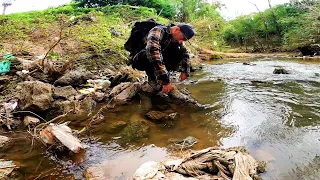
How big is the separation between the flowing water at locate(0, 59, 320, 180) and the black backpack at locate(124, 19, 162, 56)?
1012mm

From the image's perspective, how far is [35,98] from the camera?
3.80m

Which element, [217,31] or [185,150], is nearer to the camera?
[185,150]

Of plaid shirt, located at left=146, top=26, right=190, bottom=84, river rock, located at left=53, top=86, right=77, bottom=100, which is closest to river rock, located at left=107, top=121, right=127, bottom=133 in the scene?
plaid shirt, located at left=146, top=26, right=190, bottom=84

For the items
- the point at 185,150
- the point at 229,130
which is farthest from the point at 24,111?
the point at 229,130

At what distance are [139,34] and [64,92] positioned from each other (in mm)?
1653

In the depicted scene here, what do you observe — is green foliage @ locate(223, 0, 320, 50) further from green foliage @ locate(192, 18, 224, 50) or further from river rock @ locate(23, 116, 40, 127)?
river rock @ locate(23, 116, 40, 127)

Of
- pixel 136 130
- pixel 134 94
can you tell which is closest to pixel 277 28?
pixel 134 94

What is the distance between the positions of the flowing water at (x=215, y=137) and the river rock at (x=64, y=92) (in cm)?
89

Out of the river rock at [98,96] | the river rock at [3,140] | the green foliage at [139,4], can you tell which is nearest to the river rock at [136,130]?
the river rock at [98,96]

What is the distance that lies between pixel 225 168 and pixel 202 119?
1.46 m

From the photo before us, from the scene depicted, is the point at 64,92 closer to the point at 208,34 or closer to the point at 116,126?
the point at 116,126

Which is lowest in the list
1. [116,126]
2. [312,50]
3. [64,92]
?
[312,50]

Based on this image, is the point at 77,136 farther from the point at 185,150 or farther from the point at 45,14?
the point at 45,14

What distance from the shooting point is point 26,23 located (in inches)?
376
